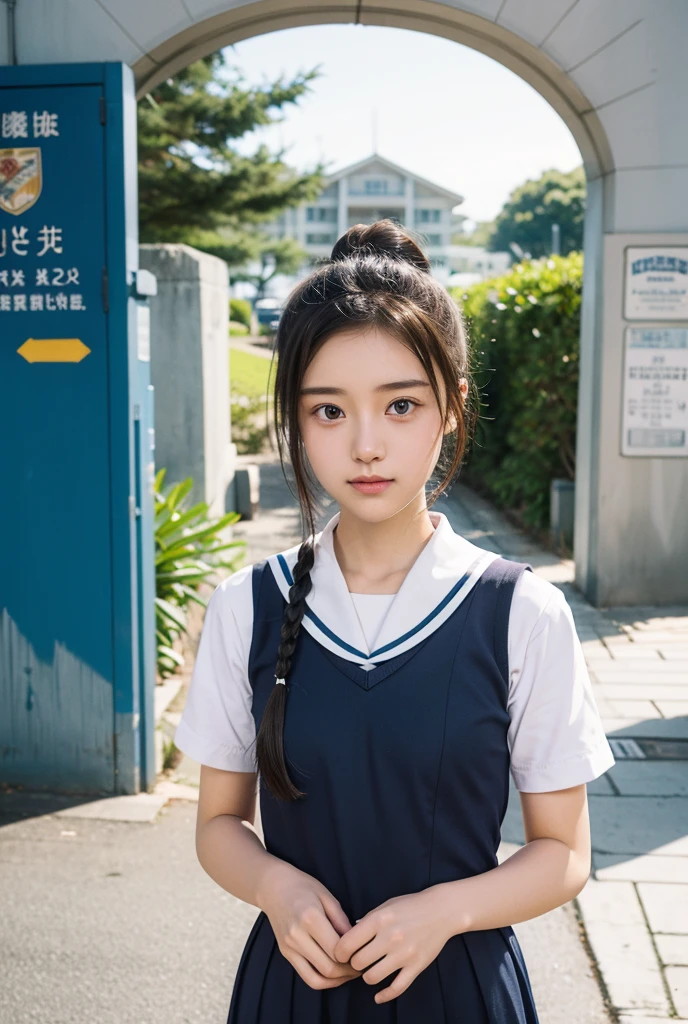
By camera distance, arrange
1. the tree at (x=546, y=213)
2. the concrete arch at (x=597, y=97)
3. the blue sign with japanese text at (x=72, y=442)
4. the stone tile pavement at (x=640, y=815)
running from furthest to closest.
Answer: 1. the tree at (x=546, y=213)
2. the concrete arch at (x=597, y=97)
3. the blue sign with japanese text at (x=72, y=442)
4. the stone tile pavement at (x=640, y=815)

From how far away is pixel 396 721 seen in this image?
1272mm

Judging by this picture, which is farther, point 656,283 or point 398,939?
point 656,283

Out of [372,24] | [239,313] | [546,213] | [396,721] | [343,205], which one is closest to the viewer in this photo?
[396,721]

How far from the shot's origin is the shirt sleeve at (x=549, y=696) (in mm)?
1293

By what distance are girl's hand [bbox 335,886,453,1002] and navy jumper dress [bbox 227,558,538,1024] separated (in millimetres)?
79

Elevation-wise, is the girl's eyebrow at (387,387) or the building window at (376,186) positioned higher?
the building window at (376,186)

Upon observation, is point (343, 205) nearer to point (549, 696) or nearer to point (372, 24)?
point (372, 24)

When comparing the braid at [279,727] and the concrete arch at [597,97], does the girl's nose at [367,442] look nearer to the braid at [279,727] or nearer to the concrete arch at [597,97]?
the braid at [279,727]

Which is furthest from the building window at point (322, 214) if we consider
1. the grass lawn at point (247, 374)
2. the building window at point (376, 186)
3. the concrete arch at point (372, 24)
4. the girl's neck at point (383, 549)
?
the girl's neck at point (383, 549)

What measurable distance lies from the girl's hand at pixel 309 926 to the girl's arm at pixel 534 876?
126mm

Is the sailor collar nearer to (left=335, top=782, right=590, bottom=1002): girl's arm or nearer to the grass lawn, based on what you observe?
(left=335, top=782, right=590, bottom=1002): girl's arm

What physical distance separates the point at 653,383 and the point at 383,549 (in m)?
5.39

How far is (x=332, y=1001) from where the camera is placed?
1.33 meters

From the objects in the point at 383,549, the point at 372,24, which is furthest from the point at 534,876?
the point at 372,24
